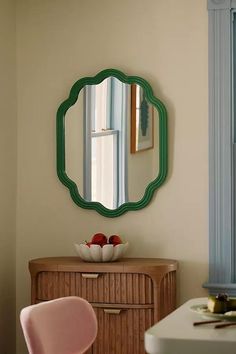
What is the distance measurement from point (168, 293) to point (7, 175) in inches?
45.8

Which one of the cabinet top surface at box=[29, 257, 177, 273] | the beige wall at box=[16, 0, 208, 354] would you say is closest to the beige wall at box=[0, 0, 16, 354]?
the beige wall at box=[16, 0, 208, 354]

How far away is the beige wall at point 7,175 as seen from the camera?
4.31 meters

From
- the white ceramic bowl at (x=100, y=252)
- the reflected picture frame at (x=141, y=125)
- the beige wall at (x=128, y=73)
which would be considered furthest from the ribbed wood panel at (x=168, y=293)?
the reflected picture frame at (x=141, y=125)

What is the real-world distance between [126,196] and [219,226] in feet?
1.77

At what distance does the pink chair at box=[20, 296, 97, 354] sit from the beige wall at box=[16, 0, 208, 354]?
5.79 ft

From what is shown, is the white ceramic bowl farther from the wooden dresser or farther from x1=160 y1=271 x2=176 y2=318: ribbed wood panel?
x1=160 y1=271 x2=176 y2=318: ribbed wood panel

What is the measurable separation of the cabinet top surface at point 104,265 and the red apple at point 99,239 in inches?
4.7

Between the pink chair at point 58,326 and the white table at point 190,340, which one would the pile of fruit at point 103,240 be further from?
the white table at point 190,340

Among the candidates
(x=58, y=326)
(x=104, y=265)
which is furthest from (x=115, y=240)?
(x=58, y=326)

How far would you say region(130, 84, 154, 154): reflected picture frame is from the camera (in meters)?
4.27

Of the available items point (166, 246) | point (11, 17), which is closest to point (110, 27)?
point (11, 17)

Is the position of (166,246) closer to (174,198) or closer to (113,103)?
(174,198)

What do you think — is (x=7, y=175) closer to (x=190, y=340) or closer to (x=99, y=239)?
(x=99, y=239)

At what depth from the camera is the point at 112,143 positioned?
4.31 m
